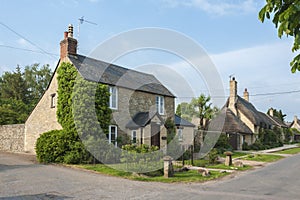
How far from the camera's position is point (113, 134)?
20859mm

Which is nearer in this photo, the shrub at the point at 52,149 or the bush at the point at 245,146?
the shrub at the point at 52,149

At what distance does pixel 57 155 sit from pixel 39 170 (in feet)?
9.00

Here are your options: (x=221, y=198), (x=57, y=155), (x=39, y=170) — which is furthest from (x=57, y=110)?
(x=221, y=198)

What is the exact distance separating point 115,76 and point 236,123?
63.8ft

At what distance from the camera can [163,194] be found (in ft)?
32.1

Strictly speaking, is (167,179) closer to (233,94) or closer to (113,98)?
(113,98)

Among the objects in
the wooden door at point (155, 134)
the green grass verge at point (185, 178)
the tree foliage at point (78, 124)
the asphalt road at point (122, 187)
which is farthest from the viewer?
the wooden door at point (155, 134)

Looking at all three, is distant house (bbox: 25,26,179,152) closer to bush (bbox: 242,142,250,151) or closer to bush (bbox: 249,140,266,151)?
bush (bbox: 242,142,250,151)

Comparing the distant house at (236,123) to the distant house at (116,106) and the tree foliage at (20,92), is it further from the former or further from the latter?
the tree foliage at (20,92)

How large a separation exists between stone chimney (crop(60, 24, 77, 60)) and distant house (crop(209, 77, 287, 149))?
19.8 m

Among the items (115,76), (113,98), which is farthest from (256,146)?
(113,98)

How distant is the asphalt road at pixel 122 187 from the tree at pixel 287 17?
6702 millimetres

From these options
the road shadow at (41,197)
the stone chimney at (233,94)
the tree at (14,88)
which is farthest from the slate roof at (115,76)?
the tree at (14,88)

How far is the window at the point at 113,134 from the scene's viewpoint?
20312 millimetres
